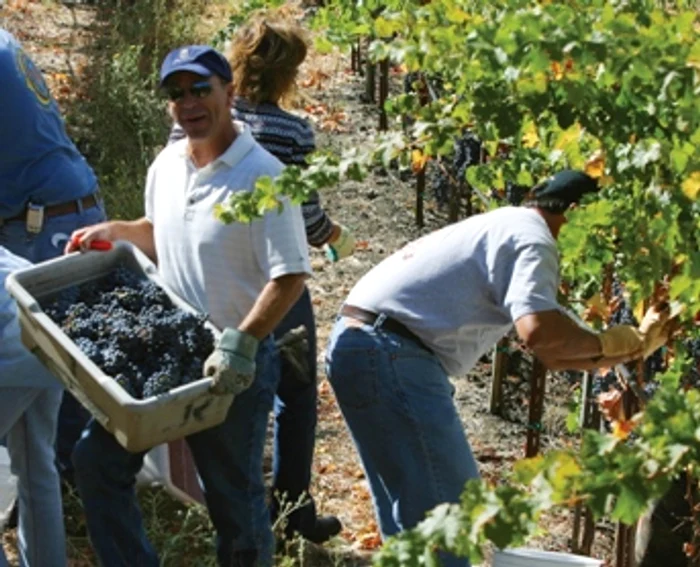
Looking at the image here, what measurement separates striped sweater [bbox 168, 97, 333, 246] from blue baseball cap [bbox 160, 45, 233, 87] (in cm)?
44

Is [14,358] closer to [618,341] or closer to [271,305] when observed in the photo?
[271,305]

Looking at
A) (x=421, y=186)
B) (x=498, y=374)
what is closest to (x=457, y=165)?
(x=421, y=186)

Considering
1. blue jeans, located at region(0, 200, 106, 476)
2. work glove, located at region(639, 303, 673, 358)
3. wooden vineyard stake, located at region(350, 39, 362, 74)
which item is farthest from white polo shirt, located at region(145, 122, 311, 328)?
wooden vineyard stake, located at region(350, 39, 362, 74)

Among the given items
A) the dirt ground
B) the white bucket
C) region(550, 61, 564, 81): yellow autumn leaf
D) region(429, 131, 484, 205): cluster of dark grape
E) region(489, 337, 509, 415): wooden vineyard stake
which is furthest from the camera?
region(429, 131, 484, 205): cluster of dark grape

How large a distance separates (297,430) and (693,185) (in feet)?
7.05

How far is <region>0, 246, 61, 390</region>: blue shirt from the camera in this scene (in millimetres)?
4109

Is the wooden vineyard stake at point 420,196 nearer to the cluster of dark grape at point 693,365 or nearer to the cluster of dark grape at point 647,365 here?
the cluster of dark grape at point 647,365

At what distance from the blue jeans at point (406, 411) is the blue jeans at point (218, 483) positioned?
26cm

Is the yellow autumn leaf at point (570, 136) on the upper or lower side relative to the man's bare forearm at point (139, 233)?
upper

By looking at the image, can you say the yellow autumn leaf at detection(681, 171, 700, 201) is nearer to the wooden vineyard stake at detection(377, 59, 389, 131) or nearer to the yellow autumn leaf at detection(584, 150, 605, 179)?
the yellow autumn leaf at detection(584, 150, 605, 179)

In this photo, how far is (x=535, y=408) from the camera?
17.5 feet

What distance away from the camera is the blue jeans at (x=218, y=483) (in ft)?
13.6

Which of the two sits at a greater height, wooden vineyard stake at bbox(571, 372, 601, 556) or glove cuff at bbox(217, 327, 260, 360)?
glove cuff at bbox(217, 327, 260, 360)

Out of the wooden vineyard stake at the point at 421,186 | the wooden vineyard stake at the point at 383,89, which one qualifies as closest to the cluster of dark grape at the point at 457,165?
the wooden vineyard stake at the point at 421,186
